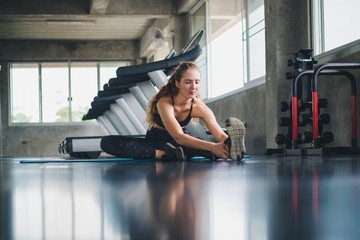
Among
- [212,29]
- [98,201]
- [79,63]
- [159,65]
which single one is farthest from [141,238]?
[79,63]

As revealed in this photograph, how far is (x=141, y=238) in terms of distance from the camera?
22.7 inches

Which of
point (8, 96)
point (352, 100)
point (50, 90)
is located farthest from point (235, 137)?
point (8, 96)

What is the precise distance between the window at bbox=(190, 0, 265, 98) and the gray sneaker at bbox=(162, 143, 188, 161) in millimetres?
3295

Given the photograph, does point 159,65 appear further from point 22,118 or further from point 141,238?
point 22,118

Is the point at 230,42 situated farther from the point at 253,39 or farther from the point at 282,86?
the point at 282,86

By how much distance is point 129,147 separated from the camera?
3848mm

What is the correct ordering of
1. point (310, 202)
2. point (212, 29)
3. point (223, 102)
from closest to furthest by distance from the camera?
1. point (310, 202)
2. point (223, 102)
3. point (212, 29)

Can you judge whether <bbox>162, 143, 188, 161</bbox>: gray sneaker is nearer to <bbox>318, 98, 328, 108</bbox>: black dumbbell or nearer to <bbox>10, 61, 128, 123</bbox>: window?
<bbox>318, 98, 328, 108</bbox>: black dumbbell

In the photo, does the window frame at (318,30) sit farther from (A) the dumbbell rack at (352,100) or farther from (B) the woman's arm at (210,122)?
(B) the woman's arm at (210,122)

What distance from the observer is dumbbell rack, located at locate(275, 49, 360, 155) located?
13.5ft

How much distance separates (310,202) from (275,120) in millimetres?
4655

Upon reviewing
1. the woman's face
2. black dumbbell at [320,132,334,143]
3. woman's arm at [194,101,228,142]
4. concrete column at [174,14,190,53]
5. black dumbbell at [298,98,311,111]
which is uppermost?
concrete column at [174,14,190,53]

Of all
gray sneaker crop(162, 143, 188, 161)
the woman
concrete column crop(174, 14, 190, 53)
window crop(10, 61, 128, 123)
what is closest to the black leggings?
the woman

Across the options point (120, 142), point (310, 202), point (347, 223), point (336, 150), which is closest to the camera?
point (347, 223)
